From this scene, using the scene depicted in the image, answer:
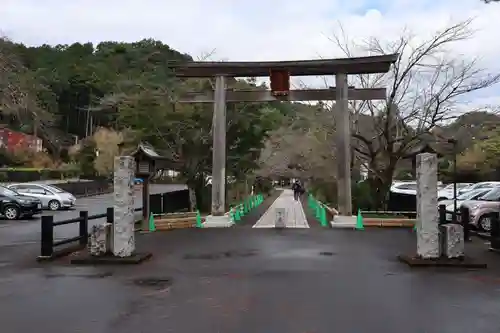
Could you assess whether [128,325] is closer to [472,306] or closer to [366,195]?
[472,306]

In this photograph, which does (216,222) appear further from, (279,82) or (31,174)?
(31,174)

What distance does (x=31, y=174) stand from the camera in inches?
2157

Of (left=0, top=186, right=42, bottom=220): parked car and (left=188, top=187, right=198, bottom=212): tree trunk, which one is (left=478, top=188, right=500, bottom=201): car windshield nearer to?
(left=188, top=187, right=198, bottom=212): tree trunk

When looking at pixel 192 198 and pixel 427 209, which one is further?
pixel 192 198

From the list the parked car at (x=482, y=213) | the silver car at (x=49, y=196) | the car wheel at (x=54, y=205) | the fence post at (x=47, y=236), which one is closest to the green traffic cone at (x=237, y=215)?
the parked car at (x=482, y=213)

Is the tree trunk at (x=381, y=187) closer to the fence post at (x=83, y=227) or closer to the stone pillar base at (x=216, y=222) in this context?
the stone pillar base at (x=216, y=222)

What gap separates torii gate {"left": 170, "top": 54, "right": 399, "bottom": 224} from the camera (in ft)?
65.9

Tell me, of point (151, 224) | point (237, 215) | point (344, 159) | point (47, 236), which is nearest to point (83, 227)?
point (47, 236)

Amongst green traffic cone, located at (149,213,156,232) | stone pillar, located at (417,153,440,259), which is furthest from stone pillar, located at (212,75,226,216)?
stone pillar, located at (417,153,440,259)

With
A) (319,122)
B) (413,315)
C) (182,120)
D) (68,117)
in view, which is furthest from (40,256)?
(68,117)

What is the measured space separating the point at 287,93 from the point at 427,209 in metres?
9.97

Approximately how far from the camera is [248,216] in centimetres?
2608

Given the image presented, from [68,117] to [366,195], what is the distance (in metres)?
66.9

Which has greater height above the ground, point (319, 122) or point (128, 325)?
point (319, 122)
